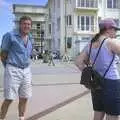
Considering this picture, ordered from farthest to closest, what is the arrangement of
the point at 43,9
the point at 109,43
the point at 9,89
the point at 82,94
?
the point at 43,9 → the point at 82,94 → the point at 9,89 → the point at 109,43

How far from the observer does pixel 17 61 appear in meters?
7.79

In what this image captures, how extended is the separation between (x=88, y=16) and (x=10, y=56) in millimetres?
65886

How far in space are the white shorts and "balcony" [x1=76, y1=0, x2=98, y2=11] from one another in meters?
64.8

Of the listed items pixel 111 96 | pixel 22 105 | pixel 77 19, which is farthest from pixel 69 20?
pixel 111 96

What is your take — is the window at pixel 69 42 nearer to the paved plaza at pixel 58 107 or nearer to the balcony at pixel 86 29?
the balcony at pixel 86 29

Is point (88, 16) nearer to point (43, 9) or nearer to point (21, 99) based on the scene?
point (43, 9)

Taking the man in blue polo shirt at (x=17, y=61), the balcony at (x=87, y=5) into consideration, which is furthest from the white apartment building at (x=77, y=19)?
the man in blue polo shirt at (x=17, y=61)

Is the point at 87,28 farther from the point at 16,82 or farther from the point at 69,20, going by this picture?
the point at 16,82

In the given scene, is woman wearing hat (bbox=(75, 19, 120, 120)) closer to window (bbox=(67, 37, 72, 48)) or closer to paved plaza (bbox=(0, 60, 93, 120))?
paved plaza (bbox=(0, 60, 93, 120))

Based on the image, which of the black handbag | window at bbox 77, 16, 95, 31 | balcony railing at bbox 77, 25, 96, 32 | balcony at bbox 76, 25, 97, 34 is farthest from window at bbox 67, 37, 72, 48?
the black handbag

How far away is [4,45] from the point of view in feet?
26.0

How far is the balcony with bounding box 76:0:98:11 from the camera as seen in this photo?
72.7 metres

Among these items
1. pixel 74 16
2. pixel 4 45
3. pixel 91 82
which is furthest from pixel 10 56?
pixel 74 16

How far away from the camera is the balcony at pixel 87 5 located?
72.7 m
